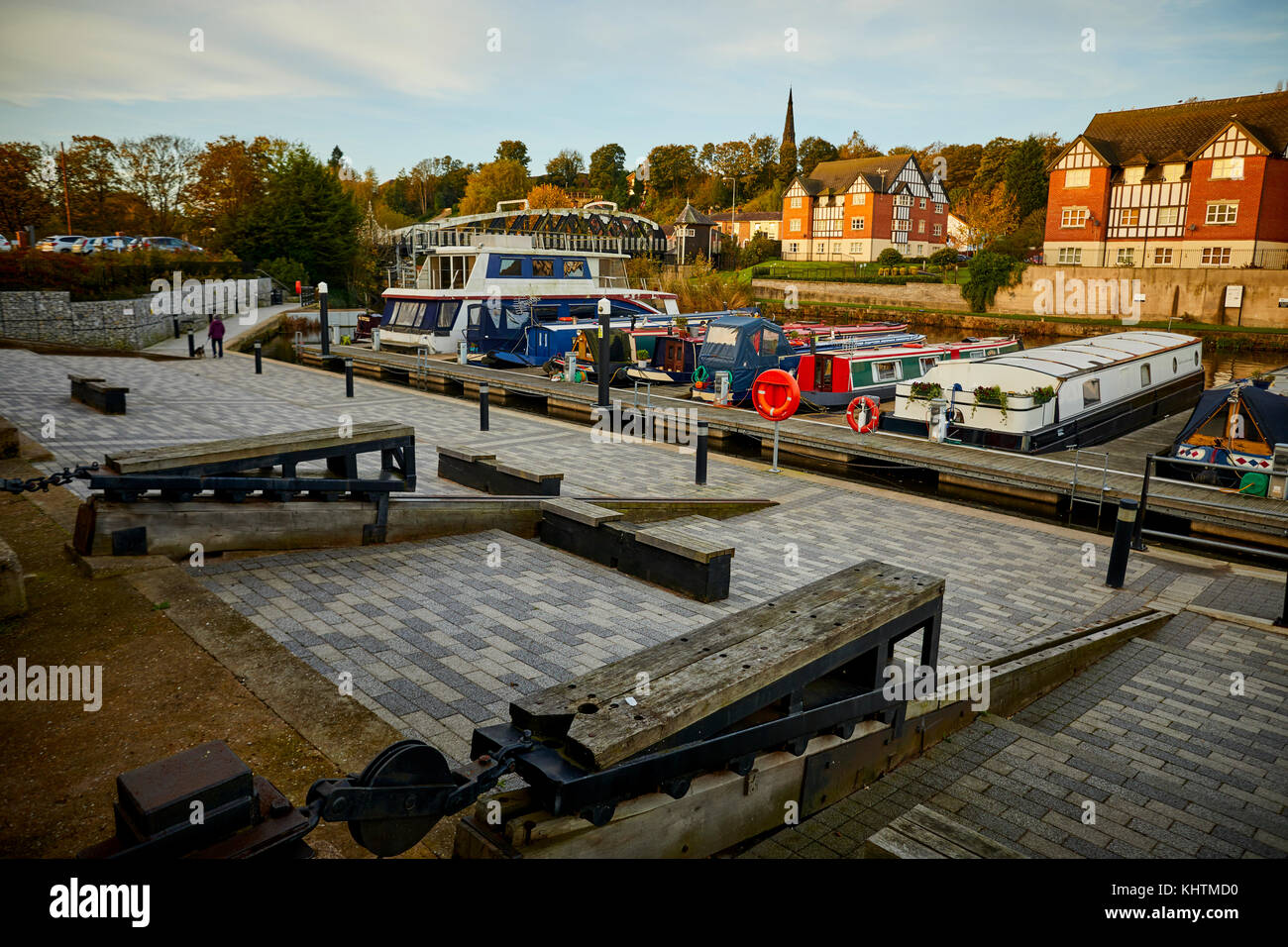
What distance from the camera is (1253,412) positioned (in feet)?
47.2

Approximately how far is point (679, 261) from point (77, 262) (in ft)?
118

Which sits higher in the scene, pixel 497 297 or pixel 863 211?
pixel 863 211

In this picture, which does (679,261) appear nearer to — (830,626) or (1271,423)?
(1271,423)

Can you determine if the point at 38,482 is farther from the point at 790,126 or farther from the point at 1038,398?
the point at 790,126

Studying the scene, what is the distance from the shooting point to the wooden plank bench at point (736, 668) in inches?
130

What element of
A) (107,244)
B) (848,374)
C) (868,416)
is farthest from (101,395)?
(107,244)

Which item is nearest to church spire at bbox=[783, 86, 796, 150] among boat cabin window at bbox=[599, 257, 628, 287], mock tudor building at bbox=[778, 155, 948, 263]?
mock tudor building at bbox=[778, 155, 948, 263]

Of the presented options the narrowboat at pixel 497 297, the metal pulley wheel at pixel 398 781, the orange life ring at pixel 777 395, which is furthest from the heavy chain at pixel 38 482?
the narrowboat at pixel 497 297

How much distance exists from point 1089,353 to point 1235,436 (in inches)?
198

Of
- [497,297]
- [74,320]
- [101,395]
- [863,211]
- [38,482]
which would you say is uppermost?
[863,211]

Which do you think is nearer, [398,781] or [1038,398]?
[398,781]

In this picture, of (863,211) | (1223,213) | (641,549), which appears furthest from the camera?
(863,211)

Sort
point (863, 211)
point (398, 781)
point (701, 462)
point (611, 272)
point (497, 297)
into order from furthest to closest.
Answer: point (863, 211), point (611, 272), point (497, 297), point (701, 462), point (398, 781)

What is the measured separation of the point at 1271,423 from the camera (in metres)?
14.2
